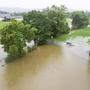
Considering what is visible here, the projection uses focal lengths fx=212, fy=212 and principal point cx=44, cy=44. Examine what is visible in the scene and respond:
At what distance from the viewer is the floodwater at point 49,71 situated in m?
16.7

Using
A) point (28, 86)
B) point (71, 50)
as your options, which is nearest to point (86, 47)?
point (71, 50)

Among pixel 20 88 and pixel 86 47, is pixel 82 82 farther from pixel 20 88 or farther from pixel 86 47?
pixel 86 47

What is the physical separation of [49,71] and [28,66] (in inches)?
108

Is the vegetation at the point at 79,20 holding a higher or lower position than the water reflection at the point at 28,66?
higher

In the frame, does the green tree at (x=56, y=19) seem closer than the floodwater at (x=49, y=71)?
No

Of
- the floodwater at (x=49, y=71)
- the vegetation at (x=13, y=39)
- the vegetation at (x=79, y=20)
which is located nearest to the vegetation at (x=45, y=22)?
the floodwater at (x=49, y=71)

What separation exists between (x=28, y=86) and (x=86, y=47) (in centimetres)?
1498

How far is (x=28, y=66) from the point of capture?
2172 cm

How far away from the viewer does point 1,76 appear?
62.1ft

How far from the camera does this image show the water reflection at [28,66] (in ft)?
58.6

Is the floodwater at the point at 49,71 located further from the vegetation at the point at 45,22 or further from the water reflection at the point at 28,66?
the vegetation at the point at 45,22

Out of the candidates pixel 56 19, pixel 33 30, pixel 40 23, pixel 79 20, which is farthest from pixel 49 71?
pixel 79 20

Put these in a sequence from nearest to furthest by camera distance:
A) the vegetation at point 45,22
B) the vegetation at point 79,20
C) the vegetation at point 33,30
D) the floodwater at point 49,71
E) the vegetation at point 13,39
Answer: the floodwater at point 49,71 < the vegetation at point 13,39 < the vegetation at point 33,30 < the vegetation at point 45,22 < the vegetation at point 79,20

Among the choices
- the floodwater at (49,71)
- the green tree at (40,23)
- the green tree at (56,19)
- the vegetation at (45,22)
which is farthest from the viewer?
the green tree at (56,19)
